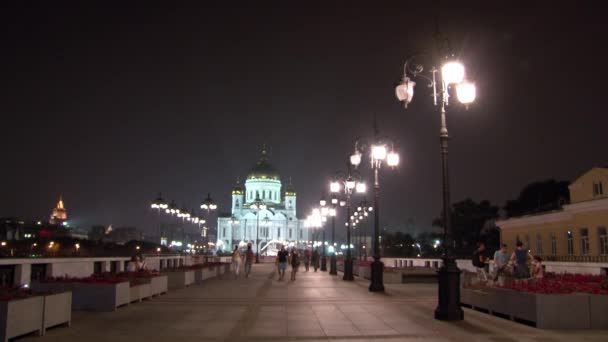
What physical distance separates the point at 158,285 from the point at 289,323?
8.23m

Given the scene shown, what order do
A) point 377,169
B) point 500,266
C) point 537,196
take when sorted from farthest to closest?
point 537,196 → point 377,169 → point 500,266

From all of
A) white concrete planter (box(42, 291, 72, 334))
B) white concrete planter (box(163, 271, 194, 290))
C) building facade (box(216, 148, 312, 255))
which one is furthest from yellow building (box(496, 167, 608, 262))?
building facade (box(216, 148, 312, 255))

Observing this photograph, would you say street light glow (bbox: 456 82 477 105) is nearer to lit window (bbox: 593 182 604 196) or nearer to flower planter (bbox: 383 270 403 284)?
flower planter (bbox: 383 270 403 284)

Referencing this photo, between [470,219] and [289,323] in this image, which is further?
[470,219]

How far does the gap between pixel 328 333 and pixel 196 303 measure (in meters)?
7.02

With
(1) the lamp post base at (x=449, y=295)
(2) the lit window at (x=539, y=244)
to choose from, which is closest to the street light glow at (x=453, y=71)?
(1) the lamp post base at (x=449, y=295)

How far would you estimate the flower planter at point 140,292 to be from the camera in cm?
1711

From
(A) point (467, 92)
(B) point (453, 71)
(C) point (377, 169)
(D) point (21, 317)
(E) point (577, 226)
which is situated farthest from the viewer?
(E) point (577, 226)

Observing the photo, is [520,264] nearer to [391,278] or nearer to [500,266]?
[500,266]

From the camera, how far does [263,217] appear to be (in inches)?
5748

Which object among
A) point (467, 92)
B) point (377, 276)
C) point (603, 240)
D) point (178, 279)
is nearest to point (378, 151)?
point (377, 276)

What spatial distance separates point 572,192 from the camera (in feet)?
148

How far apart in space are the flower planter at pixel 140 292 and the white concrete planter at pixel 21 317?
18.8ft

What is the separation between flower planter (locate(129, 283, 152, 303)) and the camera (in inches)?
674
